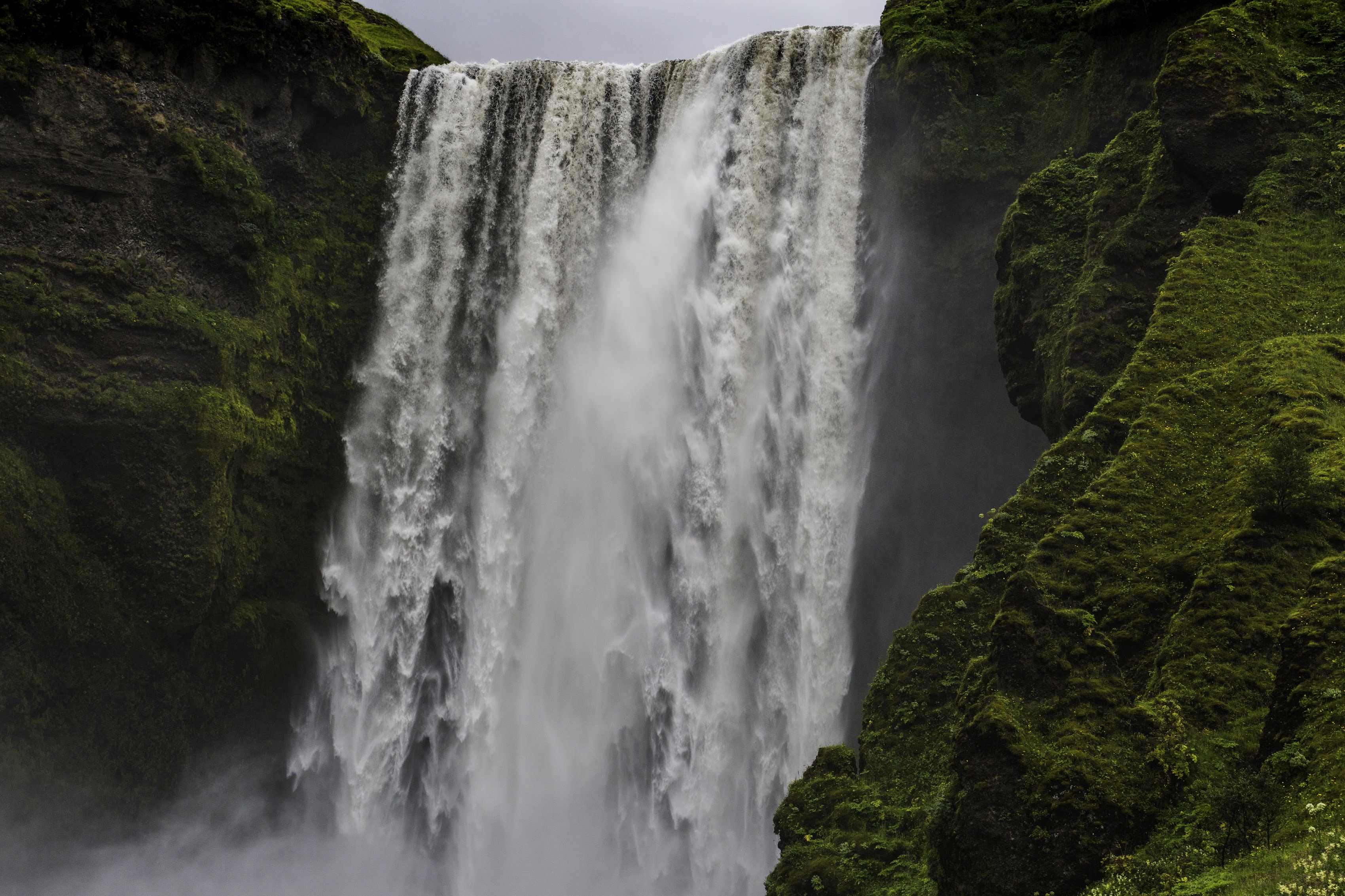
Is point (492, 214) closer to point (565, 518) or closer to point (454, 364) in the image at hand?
point (454, 364)

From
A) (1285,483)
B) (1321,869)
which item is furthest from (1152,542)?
(1321,869)

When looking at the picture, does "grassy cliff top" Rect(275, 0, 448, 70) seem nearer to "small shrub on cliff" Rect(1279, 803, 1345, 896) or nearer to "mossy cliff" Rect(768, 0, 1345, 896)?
"mossy cliff" Rect(768, 0, 1345, 896)

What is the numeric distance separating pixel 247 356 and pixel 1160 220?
1886cm

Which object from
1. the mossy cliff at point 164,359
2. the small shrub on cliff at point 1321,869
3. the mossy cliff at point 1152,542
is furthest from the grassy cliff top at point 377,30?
the small shrub on cliff at point 1321,869

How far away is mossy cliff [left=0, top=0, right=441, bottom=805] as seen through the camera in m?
22.0

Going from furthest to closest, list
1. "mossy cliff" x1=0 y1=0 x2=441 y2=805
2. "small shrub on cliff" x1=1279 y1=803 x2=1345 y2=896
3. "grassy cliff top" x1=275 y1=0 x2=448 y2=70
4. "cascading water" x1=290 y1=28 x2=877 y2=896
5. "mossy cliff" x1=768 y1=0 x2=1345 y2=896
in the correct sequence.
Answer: "grassy cliff top" x1=275 y1=0 x2=448 y2=70 → "mossy cliff" x1=0 y1=0 x2=441 y2=805 → "cascading water" x1=290 y1=28 x2=877 y2=896 → "mossy cliff" x1=768 y1=0 x2=1345 y2=896 → "small shrub on cliff" x1=1279 y1=803 x2=1345 y2=896

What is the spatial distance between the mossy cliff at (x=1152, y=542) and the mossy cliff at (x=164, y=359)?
15.7 meters

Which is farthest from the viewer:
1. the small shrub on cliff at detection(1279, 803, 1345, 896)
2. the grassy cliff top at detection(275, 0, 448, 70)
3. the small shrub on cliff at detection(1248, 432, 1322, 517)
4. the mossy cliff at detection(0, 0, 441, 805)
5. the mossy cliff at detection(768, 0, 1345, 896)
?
the grassy cliff top at detection(275, 0, 448, 70)

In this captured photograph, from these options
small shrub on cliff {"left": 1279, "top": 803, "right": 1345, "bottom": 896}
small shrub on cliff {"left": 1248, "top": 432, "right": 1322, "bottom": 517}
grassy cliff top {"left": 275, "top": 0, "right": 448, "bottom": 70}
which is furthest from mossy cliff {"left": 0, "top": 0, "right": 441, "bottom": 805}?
small shrub on cliff {"left": 1279, "top": 803, "right": 1345, "bottom": 896}

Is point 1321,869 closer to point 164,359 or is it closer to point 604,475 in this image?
point 604,475

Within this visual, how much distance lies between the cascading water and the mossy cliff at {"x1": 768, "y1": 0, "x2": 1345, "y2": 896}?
5.72 m

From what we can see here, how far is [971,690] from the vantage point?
11.1 metres

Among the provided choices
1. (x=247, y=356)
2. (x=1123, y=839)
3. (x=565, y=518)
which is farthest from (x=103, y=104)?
(x=1123, y=839)

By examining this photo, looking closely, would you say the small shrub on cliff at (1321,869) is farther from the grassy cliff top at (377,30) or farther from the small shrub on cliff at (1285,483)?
the grassy cliff top at (377,30)
